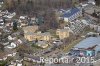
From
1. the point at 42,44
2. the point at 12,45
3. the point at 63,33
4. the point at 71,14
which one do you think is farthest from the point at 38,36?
the point at 71,14

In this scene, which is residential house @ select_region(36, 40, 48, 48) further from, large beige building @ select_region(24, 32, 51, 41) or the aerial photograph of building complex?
large beige building @ select_region(24, 32, 51, 41)

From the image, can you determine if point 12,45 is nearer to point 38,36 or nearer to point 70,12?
point 38,36

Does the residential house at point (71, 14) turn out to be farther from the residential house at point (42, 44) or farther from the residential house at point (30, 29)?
the residential house at point (42, 44)

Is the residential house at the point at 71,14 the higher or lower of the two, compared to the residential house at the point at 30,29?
higher

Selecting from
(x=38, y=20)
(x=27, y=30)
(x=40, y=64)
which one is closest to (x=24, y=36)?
(x=27, y=30)

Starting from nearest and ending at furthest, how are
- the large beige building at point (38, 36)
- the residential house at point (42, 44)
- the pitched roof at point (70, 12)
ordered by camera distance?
the residential house at point (42, 44), the large beige building at point (38, 36), the pitched roof at point (70, 12)

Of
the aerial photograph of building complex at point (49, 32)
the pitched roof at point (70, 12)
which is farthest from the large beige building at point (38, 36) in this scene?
the pitched roof at point (70, 12)

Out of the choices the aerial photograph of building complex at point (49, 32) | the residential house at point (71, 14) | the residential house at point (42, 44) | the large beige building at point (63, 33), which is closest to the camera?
the aerial photograph of building complex at point (49, 32)

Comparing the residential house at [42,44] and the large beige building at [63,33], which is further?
the large beige building at [63,33]
